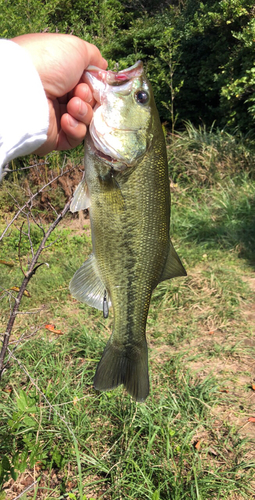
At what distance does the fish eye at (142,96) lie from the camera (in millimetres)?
1661

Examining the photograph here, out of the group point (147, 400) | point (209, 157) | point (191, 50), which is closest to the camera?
point (147, 400)

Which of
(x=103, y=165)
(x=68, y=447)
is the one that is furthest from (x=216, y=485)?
(x=103, y=165)

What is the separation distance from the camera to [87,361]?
136 inches

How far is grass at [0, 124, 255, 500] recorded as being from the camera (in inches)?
100

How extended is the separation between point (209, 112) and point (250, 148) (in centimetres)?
237

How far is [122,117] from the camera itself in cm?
168

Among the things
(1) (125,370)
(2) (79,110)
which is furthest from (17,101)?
(1) (125,370)

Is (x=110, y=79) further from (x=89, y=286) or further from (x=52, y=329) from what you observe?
(x=52, y=329)

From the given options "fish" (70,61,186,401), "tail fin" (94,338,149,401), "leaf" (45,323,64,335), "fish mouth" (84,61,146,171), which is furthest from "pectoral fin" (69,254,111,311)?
"leaf" (45,323,64,335)

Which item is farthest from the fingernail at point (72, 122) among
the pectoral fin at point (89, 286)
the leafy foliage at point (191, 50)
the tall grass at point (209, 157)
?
the tall grass at point (209, 157)

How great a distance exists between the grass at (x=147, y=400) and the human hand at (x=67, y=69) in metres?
1.06

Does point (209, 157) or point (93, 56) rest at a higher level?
point (93, 56)

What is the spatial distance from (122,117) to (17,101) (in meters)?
0.41

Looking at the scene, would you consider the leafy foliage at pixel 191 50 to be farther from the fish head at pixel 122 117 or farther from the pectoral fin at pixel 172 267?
the pectoral fin at pixel 172 267
